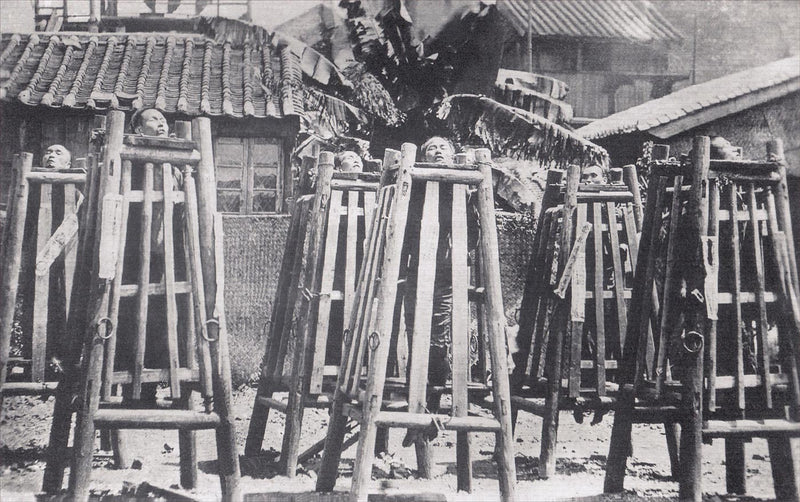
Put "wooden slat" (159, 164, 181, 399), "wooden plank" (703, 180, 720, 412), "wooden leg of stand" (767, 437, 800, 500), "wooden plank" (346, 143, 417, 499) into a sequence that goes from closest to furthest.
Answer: "wooden plank" (346, 143, 417, 499) → "wooden slat" (159, 164, 181, 399) → "wooden plank" (703, 180, 720, 412) → "wooden leg of stand" (767, 437, 800, 500)

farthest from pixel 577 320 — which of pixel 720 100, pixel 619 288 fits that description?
pixel 720 100

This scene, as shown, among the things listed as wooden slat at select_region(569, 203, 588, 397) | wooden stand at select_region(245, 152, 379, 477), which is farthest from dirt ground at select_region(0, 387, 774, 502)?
wooden slat at select_region(569, 203, 588, 397)

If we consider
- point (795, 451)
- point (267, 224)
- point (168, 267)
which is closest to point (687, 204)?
point (795, 451)

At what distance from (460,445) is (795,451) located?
6.13 ft

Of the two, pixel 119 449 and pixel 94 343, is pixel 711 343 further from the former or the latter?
pixel 119 449

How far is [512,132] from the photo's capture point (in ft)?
24.6

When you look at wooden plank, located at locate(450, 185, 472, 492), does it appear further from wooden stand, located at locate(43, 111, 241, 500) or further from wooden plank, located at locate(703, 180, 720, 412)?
wooden plank, located at locate(703, 180, 720, 412)

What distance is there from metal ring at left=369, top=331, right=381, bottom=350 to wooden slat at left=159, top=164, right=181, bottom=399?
1.05m

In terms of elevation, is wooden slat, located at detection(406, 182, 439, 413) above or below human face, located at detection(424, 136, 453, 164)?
below

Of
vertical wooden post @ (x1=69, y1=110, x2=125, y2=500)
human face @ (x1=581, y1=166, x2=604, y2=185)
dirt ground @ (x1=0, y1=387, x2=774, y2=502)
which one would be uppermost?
human face @ (x1=581, y1=166, x2=604, y2=185)

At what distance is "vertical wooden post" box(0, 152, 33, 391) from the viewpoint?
337cm

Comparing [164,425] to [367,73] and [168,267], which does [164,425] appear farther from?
[367,73]

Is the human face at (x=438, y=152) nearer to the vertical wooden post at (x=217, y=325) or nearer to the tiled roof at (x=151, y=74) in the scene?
the vertical wooden post at (x=217, y=325)

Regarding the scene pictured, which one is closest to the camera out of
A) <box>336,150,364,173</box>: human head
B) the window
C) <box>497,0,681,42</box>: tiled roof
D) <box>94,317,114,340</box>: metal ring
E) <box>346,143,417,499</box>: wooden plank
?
<box>346,143,417,499</box>: wooden plank
